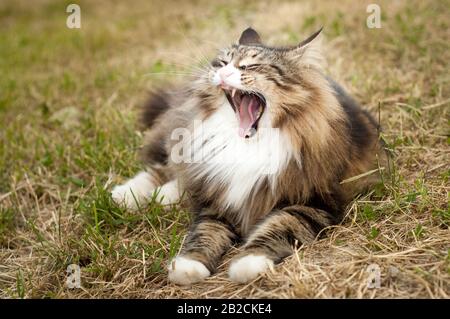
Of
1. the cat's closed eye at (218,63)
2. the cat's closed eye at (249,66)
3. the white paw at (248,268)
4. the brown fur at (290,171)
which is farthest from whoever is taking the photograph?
the cat's closed eye at (218,63)

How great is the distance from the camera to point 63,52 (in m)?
A: 7.48

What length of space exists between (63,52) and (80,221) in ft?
15.2

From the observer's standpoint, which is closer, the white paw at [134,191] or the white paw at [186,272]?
the white paw at [186,272]

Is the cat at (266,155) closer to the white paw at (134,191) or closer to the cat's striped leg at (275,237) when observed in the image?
the cat's striped leg at (275,237)

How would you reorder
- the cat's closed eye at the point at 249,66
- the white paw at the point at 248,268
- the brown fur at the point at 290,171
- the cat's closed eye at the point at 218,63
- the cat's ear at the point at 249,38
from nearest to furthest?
1. the white paw at the point at 248,268
2. the brown fur at the point at 290,171
3. the cat's closed eye at the point at 249,66
4. the cat's closed eye at the point at 218,63
5. the cat's ear at the point at 249,38

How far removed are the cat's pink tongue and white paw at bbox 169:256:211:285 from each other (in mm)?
771

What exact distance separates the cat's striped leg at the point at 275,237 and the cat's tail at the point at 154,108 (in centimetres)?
192

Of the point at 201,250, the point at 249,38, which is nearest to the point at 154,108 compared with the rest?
the point at 249,38

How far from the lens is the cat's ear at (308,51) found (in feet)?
9.93

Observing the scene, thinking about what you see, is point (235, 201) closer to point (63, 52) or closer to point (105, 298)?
point (105, 298)

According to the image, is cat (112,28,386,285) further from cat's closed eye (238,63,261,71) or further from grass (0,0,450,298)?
grass (0,0,450,298)

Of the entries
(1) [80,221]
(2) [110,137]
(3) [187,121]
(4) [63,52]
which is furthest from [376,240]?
(4) [63,52]

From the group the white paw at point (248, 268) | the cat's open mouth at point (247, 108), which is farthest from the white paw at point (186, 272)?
the cat's open mouth at point (247, 108)

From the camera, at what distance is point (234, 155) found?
119 inches
